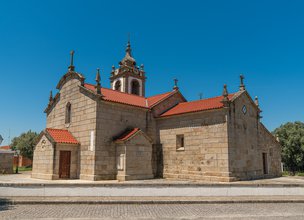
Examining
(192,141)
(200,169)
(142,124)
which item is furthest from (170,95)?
(200,169)

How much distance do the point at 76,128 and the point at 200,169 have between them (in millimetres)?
10728

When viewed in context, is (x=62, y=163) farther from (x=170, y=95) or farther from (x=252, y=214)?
(x=252, y=214)

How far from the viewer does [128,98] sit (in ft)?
80.3

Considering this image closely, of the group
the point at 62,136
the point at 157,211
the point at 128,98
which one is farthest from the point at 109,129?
the point at 157,211

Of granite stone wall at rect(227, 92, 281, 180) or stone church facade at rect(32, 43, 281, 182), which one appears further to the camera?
stone church facade at rect(32, 43, 281, 182)

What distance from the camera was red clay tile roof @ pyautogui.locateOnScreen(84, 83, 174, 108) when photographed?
73.4ft

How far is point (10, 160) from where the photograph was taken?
95.2ft

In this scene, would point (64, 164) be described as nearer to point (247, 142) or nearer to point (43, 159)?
point (43, 159)

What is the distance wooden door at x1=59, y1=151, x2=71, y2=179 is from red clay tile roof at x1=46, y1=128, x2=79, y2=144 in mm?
936

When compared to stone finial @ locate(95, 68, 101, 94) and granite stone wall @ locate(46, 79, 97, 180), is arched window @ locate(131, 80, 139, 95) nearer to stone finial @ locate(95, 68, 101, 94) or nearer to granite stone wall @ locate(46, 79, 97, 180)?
granite stone wall @ locate(46, 79, 97, 180)

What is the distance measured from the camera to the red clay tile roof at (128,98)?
73.4 ft

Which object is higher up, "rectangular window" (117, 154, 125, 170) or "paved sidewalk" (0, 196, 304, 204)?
"rectangular window" (117, 154, 125, 170)

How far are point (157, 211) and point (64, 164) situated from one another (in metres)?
12.8

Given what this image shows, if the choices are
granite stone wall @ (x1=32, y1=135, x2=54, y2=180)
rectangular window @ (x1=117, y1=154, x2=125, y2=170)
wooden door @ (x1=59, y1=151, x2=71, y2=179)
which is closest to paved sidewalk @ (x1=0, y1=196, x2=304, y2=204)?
rectangular window @ (x1=117, y1=154, x2=125, y2=170)
